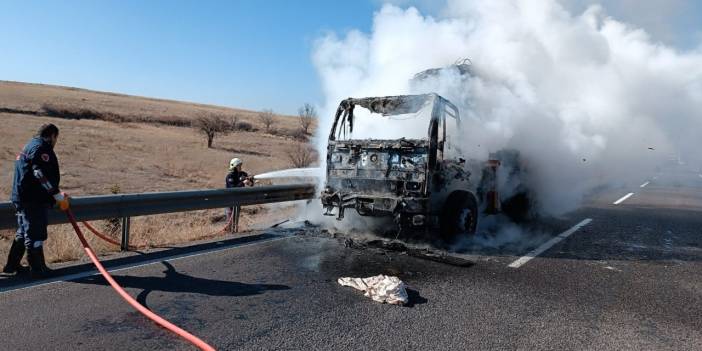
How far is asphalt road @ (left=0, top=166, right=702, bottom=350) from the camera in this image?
154 inches

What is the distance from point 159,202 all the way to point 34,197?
217cm

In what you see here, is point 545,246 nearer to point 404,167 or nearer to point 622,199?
point 404,167

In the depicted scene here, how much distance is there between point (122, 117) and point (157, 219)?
117 ft

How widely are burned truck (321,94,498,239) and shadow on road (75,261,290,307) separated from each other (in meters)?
2.67

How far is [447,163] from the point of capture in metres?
7.89

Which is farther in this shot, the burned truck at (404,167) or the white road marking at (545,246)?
the burned truck at (404,167)

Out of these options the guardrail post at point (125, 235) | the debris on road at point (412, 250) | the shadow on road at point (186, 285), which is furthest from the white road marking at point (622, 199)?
the guardrail post at point (125, 235)

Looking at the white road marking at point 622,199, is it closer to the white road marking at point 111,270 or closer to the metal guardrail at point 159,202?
the metal guardrail at point 159,202

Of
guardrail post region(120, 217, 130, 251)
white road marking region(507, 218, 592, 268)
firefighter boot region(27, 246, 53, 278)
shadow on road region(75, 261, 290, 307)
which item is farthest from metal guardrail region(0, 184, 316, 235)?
white road marking region(507, 218, 592, 268)

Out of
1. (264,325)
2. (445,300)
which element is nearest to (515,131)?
(445,300)

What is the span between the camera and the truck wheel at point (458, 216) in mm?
7602

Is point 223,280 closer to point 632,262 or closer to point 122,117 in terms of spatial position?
point 632,262

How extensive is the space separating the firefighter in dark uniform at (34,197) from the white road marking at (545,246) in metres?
5.49

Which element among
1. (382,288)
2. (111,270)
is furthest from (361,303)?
(111,270)
